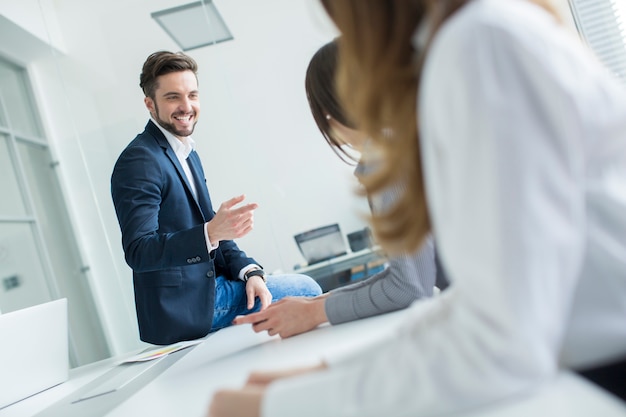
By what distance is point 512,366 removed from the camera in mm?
490

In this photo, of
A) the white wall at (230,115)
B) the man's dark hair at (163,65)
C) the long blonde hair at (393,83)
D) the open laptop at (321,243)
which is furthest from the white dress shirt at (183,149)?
the long blonde hair at (393,83)

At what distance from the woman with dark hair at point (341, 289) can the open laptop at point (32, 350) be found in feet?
2.53

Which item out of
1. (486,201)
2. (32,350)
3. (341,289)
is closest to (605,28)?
(341,289)

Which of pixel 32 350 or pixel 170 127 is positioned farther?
pixel 170 127

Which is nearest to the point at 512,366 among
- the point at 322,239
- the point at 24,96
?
the point at 322,239

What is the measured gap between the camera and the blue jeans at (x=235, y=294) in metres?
2.70

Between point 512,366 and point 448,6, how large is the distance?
0.32 meters

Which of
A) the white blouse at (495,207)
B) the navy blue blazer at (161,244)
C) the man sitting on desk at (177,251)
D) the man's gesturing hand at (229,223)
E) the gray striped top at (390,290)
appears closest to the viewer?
the white blouse at (495,207)

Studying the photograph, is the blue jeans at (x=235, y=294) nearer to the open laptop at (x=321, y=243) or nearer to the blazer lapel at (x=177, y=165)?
the blazer lapel at (x=177, y=165)

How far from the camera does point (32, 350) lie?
189 centimetres

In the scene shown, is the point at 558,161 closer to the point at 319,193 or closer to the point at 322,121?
the point at 322,121

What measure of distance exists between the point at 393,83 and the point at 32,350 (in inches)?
66.7

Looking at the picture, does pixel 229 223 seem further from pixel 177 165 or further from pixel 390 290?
pixel 390 290

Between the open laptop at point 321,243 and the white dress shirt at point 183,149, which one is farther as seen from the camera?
the open laptop at point 321,243
